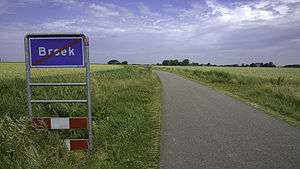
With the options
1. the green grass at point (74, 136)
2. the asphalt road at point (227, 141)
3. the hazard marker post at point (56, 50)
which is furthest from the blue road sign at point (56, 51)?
the asphalt road at point (227, 141)

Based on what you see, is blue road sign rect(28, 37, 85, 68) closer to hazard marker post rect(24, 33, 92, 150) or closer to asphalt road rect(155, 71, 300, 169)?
hazard marker post rect(24, 33, 92, 150)

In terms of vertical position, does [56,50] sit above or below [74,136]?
above

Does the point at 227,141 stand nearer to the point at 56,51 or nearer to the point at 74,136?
the point at 74,136

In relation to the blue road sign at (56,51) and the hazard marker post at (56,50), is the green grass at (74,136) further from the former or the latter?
the blue road sign at (56,51)

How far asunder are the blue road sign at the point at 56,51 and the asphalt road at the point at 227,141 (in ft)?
7.62

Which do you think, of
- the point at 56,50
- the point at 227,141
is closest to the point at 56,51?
the point at 56,50

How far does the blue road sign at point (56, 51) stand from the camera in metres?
2.60

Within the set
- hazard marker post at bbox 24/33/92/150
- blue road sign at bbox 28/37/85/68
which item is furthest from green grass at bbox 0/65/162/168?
blue road sign at bbox 28/37/85/68

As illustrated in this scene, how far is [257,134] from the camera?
3666 mm

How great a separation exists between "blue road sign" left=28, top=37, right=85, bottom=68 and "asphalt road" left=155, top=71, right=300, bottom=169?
91.5 inches

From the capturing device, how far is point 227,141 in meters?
3.30

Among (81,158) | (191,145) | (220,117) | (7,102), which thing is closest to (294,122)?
(220,117)

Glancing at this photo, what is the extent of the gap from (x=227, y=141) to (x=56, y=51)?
376cm

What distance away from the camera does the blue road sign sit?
260cm
